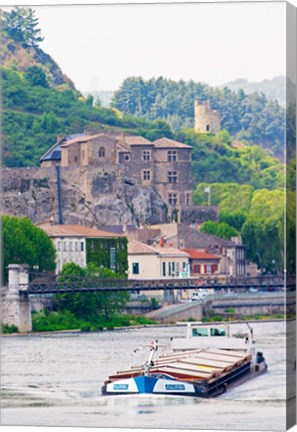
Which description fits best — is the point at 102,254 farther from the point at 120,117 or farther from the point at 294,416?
the point at 294,416

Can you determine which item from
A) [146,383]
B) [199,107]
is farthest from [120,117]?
[146,383]

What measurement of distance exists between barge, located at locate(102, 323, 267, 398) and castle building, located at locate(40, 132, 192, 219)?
1.59 meters

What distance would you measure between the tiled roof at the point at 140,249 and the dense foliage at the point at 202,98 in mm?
1415

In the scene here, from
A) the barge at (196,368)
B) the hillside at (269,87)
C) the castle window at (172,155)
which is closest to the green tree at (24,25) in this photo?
the castle window at (172,155)

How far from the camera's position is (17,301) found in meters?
35.7

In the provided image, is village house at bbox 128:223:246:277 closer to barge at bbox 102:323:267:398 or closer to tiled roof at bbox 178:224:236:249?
tiled roof at bbox 178:224:236:249

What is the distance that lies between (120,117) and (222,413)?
4236 mm

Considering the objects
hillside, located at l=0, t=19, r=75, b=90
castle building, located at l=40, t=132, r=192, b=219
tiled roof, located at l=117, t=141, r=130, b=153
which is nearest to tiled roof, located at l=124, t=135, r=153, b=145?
castle building, located at l=40, t=132, r=192, b=219

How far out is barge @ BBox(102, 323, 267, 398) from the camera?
1303 inches

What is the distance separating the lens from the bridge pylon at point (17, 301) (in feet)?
115

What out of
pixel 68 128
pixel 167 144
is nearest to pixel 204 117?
pixel 167 144

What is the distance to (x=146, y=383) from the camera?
3306cm

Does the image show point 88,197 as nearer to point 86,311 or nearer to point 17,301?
point 86,311

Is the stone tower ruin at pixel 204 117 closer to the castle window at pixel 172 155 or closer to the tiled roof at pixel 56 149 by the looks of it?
the castle window at pixel 172 155
